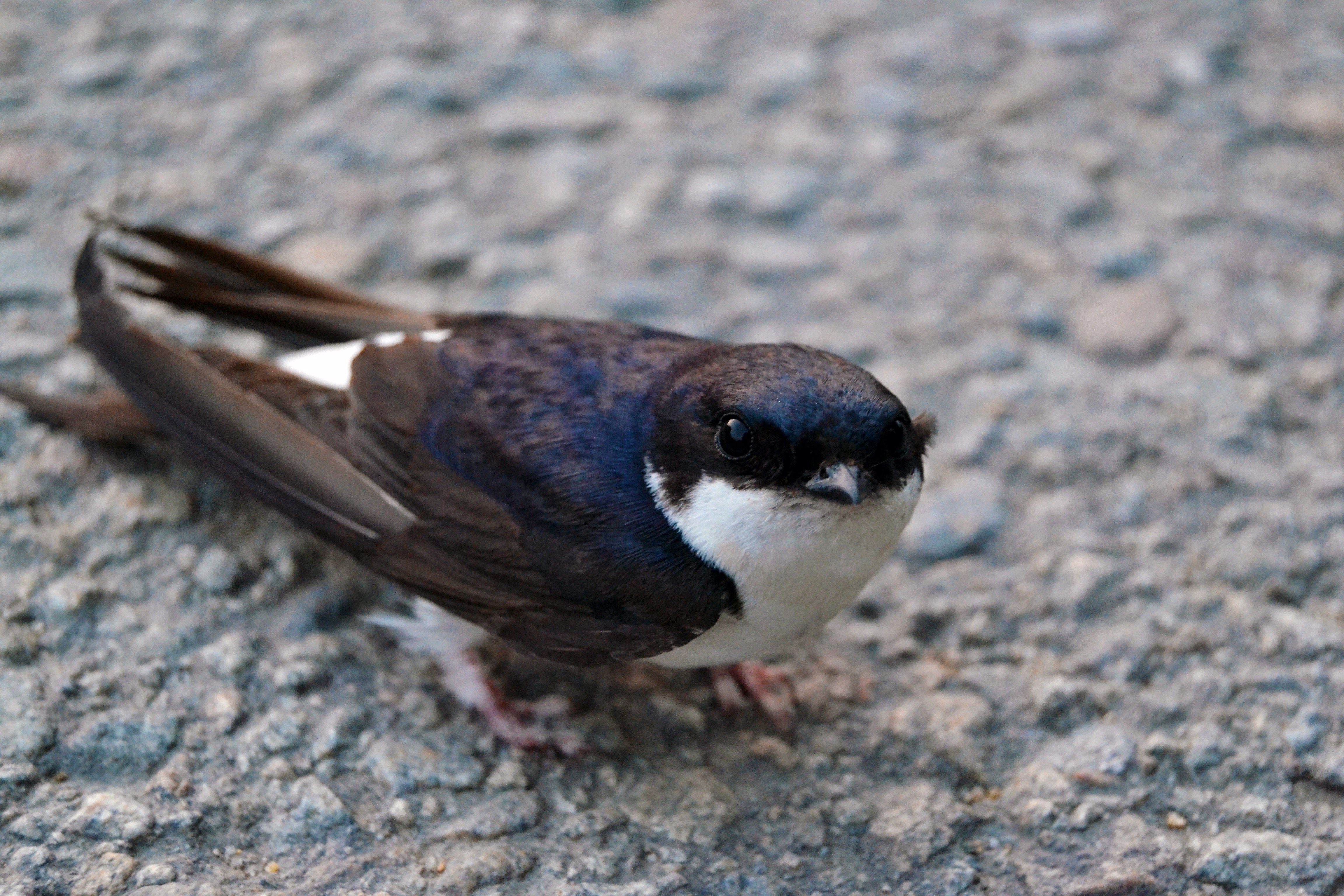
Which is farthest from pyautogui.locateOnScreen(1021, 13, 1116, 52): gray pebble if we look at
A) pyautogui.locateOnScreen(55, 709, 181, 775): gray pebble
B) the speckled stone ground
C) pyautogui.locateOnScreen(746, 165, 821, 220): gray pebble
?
pyautogui.locateOnScreen(55, 709, 181, 775): gray pebble

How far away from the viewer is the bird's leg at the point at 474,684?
3.33 meters

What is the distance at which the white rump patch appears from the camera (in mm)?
3646

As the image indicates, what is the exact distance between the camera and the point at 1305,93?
5391 mm

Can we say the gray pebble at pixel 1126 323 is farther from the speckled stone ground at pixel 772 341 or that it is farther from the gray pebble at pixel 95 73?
the gray pebble at pixel 95 73

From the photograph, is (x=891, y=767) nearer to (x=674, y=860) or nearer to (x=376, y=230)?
(x=674, y=860)

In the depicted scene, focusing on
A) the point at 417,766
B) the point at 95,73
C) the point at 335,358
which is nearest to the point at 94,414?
the point at 335,358

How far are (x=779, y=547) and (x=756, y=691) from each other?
2.34ft

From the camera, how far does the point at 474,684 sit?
343 cm

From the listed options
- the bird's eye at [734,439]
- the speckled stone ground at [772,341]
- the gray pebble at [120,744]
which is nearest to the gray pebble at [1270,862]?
the speckled stone ground at [772,341]

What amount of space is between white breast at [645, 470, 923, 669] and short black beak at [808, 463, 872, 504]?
47 millimetres

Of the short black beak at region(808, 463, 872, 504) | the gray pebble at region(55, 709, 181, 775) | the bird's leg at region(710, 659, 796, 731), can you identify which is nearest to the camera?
the short black beak at region(808, 463, 872, 504)

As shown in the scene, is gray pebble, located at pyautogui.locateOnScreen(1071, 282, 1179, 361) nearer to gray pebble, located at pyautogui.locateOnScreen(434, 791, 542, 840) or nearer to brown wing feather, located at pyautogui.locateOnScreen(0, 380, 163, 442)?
gray pebble, located at pyautogui.locateOnScreen(434, 791, 542, 840)

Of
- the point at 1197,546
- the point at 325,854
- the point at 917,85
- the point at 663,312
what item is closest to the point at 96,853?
the point at 325,854

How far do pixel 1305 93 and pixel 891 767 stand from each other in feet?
12.1
